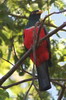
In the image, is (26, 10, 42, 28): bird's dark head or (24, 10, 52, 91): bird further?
(26, 10, 42, 28): bird's dark head

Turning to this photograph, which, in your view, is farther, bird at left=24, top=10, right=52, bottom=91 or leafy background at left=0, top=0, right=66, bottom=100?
leafy background at left=0, top=0, right=66, bottom=100

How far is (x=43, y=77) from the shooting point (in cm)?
340

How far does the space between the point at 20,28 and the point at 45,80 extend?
5.68ft

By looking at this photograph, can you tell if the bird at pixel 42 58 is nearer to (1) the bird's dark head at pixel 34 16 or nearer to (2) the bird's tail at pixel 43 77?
(2) the bird's tail at pixel 43 77

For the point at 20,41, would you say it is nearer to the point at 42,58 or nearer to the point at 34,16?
the point at 34,16

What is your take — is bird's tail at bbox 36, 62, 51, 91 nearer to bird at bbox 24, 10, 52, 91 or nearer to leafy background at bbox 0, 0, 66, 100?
bird at bbox 24, 10, 52, 91

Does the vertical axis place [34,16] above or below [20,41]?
above

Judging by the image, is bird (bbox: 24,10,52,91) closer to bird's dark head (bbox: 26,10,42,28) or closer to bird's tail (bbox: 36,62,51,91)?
bird's tail (bbox: 36,62,51,91)

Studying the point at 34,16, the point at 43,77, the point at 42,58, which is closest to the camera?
the point at 43,77

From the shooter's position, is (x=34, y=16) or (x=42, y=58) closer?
(x=42, y=58)

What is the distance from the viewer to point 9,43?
4.34m

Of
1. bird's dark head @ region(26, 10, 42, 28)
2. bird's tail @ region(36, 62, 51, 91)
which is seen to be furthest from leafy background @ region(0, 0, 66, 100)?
bird's tail @ region(36, 62, 51, 91)

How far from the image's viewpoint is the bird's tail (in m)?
3.22

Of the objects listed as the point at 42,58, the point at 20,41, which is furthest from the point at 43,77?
the point at 20,41
